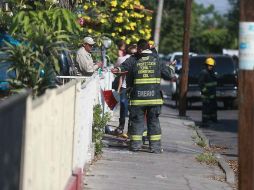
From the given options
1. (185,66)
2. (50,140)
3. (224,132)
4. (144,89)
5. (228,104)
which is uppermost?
(50,140)

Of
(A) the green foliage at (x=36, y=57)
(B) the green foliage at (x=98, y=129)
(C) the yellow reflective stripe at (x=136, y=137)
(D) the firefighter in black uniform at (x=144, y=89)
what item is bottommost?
→ (C) the yellow reflective stripe at (x=136, y=137)


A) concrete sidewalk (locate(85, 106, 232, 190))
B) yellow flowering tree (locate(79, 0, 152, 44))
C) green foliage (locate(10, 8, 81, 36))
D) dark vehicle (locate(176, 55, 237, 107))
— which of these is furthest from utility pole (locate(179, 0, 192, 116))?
green foliage (locate(10, 8, 81, 36))

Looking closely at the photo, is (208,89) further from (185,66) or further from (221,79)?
(221,79)

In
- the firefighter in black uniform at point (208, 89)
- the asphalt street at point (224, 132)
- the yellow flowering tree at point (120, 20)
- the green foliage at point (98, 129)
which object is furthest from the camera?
the yellow flowering tree at point (120, 20)

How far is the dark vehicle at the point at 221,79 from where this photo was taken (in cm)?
2773

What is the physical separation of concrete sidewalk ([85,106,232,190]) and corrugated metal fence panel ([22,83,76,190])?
1.90 m

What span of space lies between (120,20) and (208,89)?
3.90 metres

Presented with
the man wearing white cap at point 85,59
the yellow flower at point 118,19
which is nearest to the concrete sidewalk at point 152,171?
the man wearing white cap at point 85,59

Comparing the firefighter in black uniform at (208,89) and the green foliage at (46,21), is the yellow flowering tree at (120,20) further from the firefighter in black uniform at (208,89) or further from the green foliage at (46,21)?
the green foliage at (46,21)

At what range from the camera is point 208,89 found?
69.4 feet

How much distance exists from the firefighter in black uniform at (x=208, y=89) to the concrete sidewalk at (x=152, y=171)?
18.8 ft

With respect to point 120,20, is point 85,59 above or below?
below

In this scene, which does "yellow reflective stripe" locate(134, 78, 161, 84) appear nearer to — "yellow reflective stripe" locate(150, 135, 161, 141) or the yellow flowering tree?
"yellow reflective stripe" locate(150, 135, 161, 141)

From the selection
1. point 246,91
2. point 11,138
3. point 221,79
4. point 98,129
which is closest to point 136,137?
point 98,129
